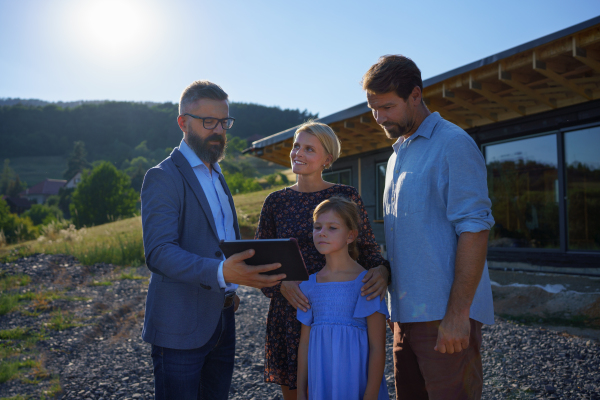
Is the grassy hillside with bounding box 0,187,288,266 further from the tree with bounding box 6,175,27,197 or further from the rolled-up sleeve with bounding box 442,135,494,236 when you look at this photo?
the tree with bounding box 6,175,27,197

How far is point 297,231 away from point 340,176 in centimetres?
898

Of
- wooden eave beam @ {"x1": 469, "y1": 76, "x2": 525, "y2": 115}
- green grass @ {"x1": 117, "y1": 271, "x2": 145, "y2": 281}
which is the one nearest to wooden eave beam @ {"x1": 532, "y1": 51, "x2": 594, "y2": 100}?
wooden eave beam @ {"x1": 469, "y1": 76, "x2": 525, "y2": 115}

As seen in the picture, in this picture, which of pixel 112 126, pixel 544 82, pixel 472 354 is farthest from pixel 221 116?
pixel 112 126

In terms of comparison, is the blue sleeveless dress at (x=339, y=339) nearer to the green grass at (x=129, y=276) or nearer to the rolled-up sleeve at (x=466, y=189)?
the rolled-up sleeve at (x=466, y=189)

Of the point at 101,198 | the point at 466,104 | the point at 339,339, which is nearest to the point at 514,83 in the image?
the point at 466,104

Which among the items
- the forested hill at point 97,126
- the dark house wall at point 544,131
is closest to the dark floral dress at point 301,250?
the dark house wall at point 544,131

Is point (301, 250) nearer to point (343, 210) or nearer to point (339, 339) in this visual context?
point (343, 210)

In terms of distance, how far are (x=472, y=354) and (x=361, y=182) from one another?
337 inches

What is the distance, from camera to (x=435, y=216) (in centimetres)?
172

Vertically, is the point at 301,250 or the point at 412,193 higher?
the point at 412,193

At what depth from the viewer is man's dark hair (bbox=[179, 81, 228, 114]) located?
2131mm

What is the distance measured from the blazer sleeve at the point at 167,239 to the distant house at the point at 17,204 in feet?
265

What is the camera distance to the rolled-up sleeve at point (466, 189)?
157cm

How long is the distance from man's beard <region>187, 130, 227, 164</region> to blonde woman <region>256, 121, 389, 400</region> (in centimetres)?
42
